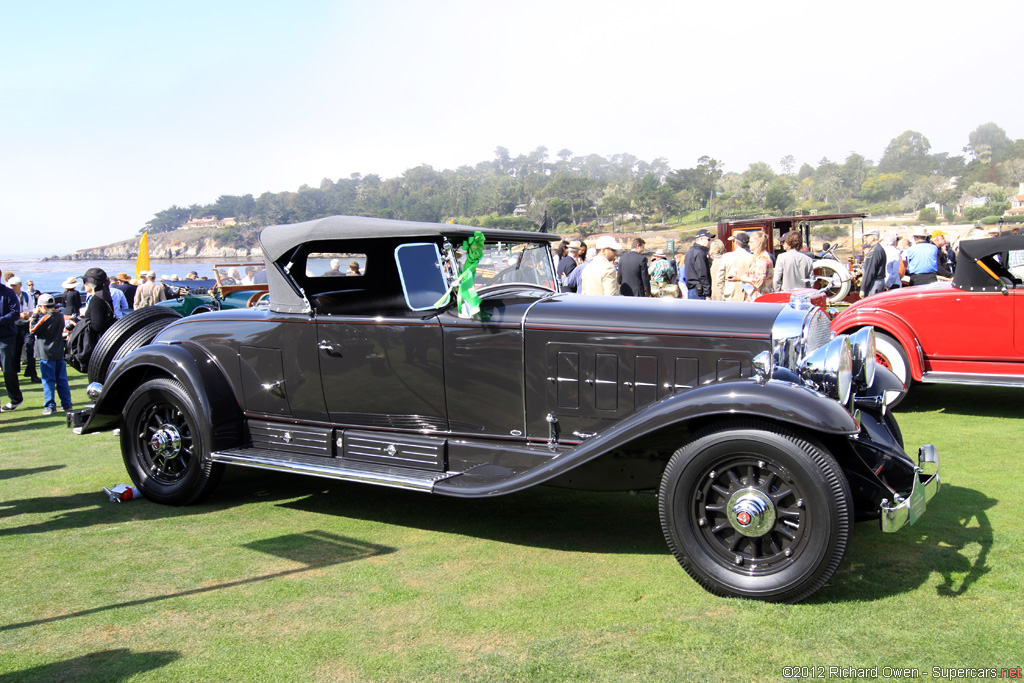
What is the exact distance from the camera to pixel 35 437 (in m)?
7.73

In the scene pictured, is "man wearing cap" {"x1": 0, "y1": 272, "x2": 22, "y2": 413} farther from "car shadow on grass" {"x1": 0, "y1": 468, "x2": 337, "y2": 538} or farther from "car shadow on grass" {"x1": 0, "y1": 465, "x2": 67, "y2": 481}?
"car shadow on grass" {"x1": 0, "y1": 468, "x2": 337, "y2": 538}

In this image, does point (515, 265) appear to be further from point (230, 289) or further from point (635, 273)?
point (230, 289)

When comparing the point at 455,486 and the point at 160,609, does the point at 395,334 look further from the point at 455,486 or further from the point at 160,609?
the point at 160,609

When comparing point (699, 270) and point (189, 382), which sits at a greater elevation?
point (699, 270)

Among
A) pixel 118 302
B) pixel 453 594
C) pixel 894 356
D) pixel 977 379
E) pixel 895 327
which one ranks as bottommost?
pixel 453 594

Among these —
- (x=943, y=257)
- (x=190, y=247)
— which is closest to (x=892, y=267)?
(x=943, y=257)

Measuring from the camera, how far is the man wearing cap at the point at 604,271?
29.3ft

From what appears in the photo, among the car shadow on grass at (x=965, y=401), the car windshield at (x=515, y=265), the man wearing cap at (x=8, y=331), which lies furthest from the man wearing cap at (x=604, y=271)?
the man wearing cap at (x=8, y=331)

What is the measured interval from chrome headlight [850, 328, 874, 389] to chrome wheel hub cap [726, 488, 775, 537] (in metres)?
Result: 1.41

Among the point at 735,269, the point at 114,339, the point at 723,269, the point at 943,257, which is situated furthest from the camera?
the point at 943,257

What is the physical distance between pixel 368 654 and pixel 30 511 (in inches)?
135

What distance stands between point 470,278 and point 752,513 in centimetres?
209

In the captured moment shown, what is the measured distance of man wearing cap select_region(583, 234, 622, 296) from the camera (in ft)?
29.3

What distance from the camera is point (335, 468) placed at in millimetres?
4508
